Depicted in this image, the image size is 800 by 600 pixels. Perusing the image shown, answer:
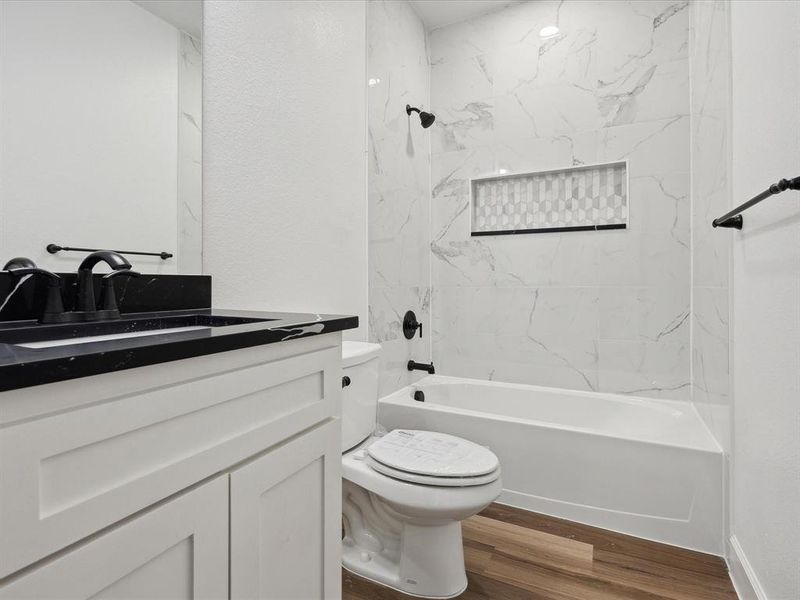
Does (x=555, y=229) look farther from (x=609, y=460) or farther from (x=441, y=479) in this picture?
(x=441, y=479)

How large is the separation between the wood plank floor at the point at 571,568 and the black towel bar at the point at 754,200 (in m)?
1.22

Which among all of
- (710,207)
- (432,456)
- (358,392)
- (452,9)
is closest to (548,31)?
(452,9)

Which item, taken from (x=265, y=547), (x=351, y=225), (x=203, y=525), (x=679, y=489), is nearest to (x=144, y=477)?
(x=203, y=525)

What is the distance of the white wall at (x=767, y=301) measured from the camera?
980 mm

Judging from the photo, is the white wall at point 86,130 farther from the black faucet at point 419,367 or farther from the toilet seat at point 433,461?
the black faucet at point 419,367

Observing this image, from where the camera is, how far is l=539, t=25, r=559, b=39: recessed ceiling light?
2.47 metres

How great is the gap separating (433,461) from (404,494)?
0.46 feet

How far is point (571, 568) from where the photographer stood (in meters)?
1.54

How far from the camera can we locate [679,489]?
1.67 metres

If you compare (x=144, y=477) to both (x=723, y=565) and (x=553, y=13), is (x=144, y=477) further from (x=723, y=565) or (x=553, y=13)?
(x=553, y=13)

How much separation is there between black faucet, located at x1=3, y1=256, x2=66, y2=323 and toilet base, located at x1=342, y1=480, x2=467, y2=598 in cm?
107

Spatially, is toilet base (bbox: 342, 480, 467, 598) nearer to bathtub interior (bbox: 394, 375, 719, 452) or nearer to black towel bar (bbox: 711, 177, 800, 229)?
bathtub interior (bbox: 394, 375, 719, 452)

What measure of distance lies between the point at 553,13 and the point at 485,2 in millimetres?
407

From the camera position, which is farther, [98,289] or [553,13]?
[553,13]
